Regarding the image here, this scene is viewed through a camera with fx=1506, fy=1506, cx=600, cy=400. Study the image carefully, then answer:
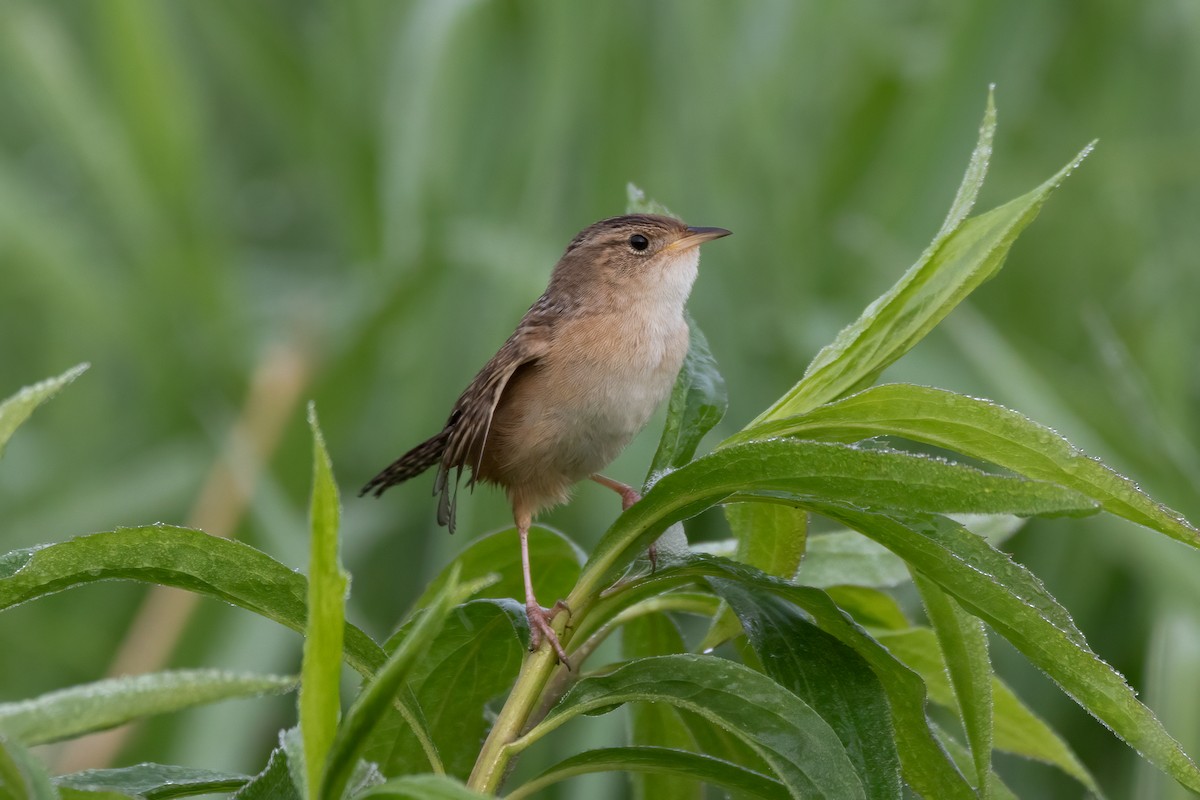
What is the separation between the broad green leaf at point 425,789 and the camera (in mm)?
816

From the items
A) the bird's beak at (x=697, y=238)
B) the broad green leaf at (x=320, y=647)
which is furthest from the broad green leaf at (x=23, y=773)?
the bird's beak at (x=697, y=238)

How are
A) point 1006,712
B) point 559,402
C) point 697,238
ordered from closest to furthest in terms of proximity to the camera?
point 1006,712, point 559,402, point 697,238

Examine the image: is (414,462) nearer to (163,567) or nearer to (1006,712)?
(1006,712)


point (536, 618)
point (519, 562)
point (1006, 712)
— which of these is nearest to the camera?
point (536, 618)

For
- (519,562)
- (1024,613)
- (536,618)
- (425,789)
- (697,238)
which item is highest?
(697,238)

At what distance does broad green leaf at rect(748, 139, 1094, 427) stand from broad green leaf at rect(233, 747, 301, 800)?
0.44 meters

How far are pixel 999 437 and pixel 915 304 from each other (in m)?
0.18

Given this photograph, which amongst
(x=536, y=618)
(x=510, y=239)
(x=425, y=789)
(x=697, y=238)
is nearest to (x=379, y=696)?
(x=425, y=789)

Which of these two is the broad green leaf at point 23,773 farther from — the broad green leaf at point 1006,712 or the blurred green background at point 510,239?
the blurred green background at point 510,239

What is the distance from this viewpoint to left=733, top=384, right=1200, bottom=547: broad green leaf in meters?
1.01

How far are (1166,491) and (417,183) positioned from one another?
181cm

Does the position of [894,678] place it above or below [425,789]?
above

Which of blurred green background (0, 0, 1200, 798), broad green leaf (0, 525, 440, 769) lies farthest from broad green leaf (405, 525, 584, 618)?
blurred green background (0, 0, 1200, 798)

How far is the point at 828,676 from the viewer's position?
43.9 inches
